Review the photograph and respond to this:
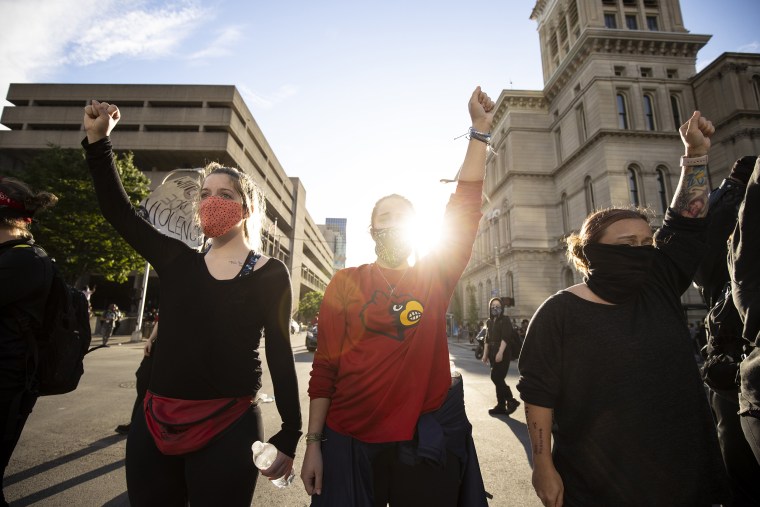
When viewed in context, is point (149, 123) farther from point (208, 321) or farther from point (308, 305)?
point (208, 321)

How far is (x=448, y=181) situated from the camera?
2.31m

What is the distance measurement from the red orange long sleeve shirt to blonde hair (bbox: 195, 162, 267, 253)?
1.81ft

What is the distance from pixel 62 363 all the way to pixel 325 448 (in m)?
1.81

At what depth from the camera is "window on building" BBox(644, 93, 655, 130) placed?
1151 inches

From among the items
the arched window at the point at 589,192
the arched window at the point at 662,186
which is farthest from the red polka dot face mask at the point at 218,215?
the arched window at the point at 662,186

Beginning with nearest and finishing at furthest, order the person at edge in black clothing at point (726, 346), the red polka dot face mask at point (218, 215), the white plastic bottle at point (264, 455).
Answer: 1. the white plastic bottle at point (264, 455)
2. the red polka dot face mask at point (218, 215)
3. the person at edge in black clothing at point (726, 346)

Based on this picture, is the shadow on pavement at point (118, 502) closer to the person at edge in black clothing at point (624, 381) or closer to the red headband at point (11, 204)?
the red headband at point (11, 204)

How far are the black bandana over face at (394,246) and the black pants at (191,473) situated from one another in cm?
111

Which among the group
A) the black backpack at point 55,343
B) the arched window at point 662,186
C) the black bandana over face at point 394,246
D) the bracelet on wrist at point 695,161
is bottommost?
the black backpack at point 55,343

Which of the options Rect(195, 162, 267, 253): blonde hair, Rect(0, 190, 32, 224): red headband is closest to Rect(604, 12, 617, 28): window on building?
Rect(195, 162, 267, 253): blonde hair

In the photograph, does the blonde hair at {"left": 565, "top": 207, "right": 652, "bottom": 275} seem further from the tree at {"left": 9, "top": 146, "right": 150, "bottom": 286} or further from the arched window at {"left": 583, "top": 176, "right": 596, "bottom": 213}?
the arched window at {"left": 583, "top": 176, "right": 596, "bottom": 213}

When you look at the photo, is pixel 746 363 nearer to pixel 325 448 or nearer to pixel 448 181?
pixel 448 181

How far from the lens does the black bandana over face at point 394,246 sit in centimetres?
208

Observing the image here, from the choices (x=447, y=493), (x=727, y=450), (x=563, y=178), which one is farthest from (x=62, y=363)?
(x=563, y=178)
